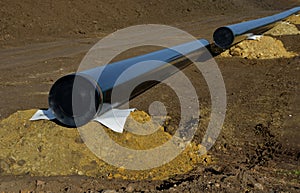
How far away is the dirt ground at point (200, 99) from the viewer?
4340 mm

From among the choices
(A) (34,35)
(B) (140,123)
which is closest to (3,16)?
(A) (34,35)

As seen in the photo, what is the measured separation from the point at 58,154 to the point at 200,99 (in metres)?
4.18

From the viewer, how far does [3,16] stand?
61.1 feet

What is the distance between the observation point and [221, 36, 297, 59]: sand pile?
11891 mm

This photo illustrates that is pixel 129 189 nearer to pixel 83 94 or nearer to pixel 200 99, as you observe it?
pixel 83 94

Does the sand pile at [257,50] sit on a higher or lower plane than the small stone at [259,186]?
higher

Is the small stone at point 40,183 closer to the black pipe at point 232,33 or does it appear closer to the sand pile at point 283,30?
the black pipe at point 232,33

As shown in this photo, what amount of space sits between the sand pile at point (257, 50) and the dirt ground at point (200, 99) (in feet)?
1.07

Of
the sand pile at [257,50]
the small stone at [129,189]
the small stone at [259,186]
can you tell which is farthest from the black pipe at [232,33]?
the small stone at [129,189]

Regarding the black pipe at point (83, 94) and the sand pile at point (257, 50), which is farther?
the sand pile at point (257, 50)

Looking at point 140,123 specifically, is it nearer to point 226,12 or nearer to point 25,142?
point 25,142

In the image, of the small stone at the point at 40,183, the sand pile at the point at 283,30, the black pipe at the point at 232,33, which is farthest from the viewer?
the sand pile at the point at 283,30

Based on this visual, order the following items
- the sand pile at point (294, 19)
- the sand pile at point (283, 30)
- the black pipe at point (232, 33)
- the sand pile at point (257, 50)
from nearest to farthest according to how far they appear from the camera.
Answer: the black pipe at point (232, 33) < the sand pile at point (257, 50) < the sand pile at point (283, 30) < the sand pile at point (294, 19)

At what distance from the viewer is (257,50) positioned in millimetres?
11922
